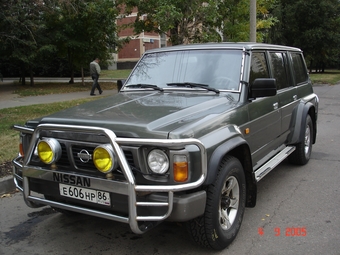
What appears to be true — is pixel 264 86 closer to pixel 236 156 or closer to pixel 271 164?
pixel 236 156

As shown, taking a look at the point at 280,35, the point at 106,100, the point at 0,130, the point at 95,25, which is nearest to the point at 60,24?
the point at 95,25

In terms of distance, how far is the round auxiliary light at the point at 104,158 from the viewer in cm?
293

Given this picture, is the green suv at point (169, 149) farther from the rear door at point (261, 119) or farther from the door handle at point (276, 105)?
the door handle at point (276, 105)

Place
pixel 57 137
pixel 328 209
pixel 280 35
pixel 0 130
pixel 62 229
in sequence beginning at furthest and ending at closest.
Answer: pixel 280 35
pixel 0 130
pixel 328 209
pixel 62 229
pixel 57 137

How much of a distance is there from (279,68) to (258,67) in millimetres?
878

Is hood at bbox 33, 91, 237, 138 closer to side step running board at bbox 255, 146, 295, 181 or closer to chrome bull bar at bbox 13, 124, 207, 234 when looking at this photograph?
chrome bull bar at bbox 13, 124, 207, 234

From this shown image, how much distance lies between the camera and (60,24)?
2014cm

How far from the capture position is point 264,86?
399 centimetres

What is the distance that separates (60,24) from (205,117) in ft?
61.5

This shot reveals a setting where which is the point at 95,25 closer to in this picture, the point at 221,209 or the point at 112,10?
the point at 112,10

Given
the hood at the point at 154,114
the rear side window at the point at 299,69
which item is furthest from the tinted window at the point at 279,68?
the hood at the point at 154,114

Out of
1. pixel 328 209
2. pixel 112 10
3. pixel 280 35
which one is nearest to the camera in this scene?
pixel 328 209

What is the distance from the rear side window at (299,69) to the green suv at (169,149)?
167 centimetres

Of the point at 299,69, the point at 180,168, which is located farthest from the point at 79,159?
the point at 299,69
